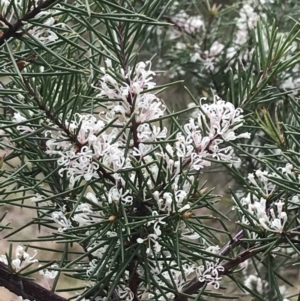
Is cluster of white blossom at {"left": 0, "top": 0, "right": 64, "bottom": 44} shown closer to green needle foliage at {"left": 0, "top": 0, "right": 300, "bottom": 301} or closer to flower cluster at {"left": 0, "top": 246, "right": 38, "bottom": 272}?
green needle foliage at {"left": 0, "top": 0, "right": 300, "bottom": 301}

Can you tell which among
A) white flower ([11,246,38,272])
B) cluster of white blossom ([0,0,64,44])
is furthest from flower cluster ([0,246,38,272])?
cluster of white blossom ([0,0,64,44])

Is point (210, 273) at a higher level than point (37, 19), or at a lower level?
lower

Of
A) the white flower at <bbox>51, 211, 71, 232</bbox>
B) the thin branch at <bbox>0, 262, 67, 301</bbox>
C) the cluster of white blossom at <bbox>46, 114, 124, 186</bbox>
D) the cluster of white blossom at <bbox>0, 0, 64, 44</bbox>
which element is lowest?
the thin branch at <bbox>0, 262, 67, 301</bbox>

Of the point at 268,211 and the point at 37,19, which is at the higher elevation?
the point at 37,19

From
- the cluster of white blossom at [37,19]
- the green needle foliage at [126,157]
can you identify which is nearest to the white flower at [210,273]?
the green needle foliage at [126,157]

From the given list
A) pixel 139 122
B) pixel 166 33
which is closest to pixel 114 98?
pixel 139 122

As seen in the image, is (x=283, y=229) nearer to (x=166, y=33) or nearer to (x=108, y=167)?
(x=108, y=167)

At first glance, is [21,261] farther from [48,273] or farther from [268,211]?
[268,211]

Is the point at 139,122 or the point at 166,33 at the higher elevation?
the point at 166,33

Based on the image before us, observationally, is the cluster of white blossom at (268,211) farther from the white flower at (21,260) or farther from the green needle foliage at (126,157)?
the white flower at (21,260)

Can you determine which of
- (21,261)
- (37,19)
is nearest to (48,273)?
(21,261)

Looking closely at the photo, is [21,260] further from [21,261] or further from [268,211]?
[268,211]
